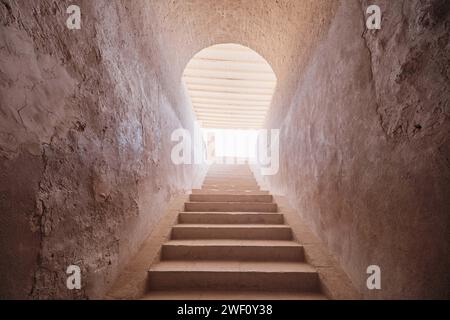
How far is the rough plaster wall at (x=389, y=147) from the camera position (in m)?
1.18

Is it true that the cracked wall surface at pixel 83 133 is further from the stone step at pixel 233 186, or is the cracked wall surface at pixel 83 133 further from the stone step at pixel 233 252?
the stone step at pixel 233 186

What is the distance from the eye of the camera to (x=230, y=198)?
4.19 meters

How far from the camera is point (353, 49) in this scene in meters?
2.01

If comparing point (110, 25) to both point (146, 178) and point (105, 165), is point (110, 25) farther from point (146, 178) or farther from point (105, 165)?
point (146, 178)

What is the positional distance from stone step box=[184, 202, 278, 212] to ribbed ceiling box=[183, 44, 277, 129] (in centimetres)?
362

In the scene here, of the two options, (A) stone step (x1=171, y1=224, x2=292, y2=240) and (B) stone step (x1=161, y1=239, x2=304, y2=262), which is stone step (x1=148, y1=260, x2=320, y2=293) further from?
(A) stone step (x1=171, y1=224, x2=292, y2=240)

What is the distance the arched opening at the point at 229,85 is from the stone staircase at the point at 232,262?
3.82 m

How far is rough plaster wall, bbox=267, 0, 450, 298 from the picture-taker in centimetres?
118

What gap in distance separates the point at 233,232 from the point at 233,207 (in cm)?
78

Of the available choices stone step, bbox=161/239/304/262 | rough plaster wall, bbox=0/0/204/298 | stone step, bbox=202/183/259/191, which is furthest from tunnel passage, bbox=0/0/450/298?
stone step, bbox=202/183/259/191

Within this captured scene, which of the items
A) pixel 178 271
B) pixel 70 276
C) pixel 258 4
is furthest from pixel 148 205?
pixel 258 4
